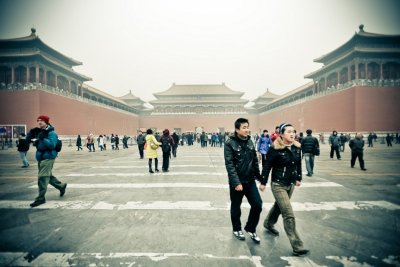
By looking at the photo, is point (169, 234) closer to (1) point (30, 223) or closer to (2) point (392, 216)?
(1) point (30, 223)

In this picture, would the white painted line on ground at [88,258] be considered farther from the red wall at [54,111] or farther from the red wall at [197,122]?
the red wall at [197,122]

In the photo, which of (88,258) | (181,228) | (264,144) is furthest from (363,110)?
(88,258)

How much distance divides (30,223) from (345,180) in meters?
6.99

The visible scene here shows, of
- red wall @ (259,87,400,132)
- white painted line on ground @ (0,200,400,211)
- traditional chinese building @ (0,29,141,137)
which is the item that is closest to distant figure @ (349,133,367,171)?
white painted line on ground @ (0,200,400,211)

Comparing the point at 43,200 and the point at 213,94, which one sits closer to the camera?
the point at 43,200

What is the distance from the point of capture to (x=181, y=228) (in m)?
3.13

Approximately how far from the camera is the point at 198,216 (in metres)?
3.57

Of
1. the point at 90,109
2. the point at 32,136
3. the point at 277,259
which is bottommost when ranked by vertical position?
the point at 277,259

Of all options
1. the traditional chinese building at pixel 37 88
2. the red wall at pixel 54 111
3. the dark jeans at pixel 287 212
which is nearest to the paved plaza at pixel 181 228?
the dark jeans at pixel 287 212

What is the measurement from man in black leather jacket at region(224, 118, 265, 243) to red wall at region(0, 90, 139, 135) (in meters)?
24.1

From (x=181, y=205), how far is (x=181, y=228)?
95 cm

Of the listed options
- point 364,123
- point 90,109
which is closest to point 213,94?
point 90,109

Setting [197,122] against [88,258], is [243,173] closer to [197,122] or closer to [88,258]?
[88,258]

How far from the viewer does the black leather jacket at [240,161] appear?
9.13 feet
